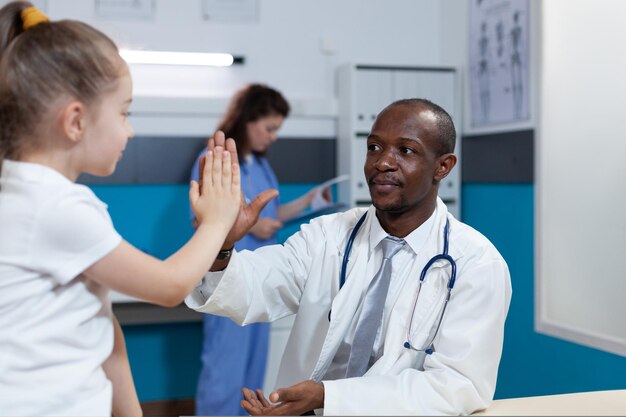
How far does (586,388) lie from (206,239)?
2381 millimetres

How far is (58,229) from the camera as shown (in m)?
1.11

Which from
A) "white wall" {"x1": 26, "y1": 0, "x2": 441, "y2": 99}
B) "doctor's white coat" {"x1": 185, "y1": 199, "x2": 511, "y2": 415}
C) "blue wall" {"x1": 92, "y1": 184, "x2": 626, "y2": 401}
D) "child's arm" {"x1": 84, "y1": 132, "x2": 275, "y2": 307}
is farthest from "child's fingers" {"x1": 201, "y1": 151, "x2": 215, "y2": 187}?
"white wall" {"x1": 26, "y1": 0, "x2": 441, "y2": 99}

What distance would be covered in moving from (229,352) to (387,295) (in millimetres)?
2000

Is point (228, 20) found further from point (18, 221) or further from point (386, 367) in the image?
point (18, 221)

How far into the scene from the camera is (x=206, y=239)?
1235 millimetres

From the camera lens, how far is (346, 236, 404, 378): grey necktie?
1.71 m

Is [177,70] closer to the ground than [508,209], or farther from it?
farther from it

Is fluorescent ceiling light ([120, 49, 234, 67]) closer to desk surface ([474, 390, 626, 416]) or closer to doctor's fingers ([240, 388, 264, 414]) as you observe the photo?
doctor's fingers ([240, 388, 264, 414])

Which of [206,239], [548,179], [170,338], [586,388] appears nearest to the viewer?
[206,239]

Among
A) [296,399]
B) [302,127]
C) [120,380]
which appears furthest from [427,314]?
[302,127]

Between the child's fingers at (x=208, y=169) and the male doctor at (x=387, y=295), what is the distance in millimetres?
246

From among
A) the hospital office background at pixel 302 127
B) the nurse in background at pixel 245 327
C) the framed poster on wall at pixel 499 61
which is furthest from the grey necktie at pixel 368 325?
the framed poster on wall at pixel 499 61

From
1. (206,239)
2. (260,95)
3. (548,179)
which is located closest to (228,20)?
(260,95)

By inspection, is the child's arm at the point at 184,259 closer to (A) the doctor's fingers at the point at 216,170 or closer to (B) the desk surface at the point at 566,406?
(A) the doctor's fingers at the point at 216,170
